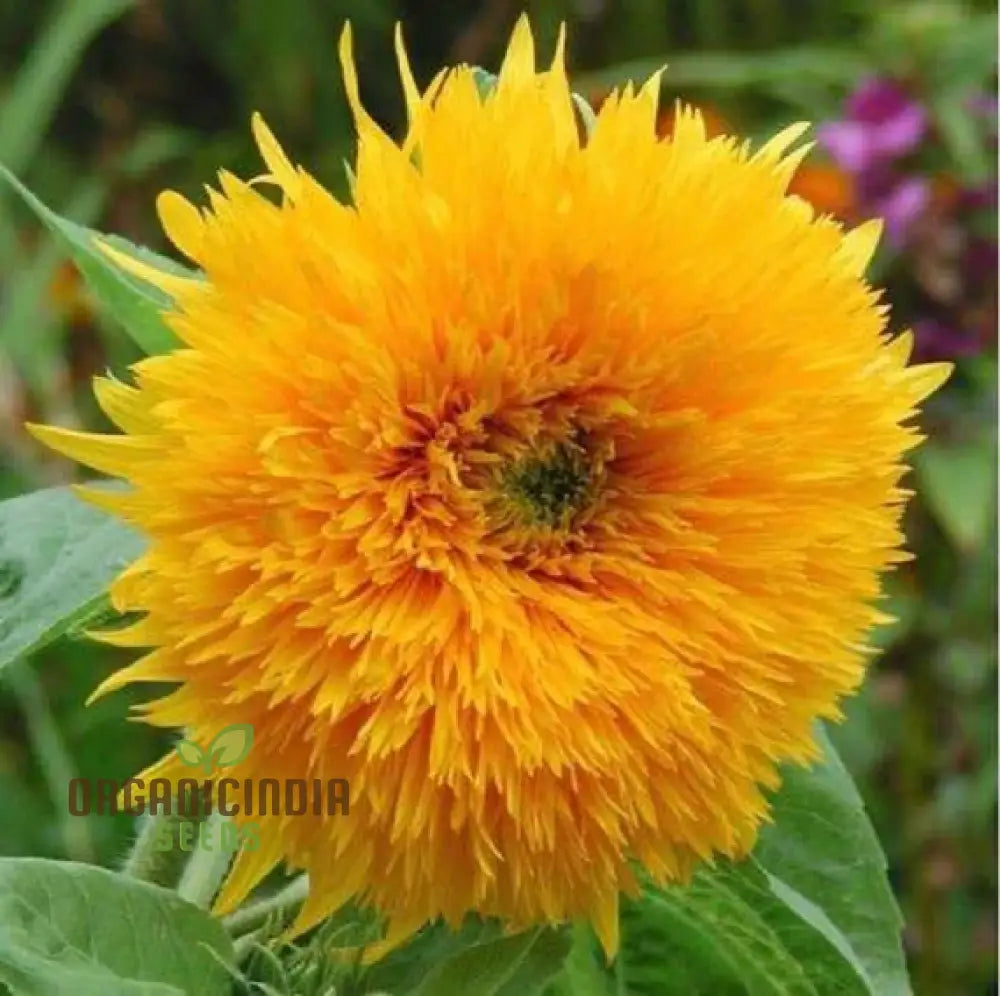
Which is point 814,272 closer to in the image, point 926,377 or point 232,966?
point 926,377

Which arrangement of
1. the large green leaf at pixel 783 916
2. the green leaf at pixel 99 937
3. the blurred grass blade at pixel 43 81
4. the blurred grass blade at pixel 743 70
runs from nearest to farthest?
1. the green leaf at pixel 99 937
2. the large green leaf at pixel 783 916
3. the blurred grass blade at pixel 43 81
4. the blurred grass blade at pixel 743 70

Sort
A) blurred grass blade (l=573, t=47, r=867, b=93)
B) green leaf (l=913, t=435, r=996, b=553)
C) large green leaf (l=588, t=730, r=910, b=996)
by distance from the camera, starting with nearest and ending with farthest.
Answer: large green leaf (l=588, t=730, r=910, b=996)
green leaf (l=913, t=435, r=996, b=553)
blurred grass blade (l=573, t=47, r=867, b=93)

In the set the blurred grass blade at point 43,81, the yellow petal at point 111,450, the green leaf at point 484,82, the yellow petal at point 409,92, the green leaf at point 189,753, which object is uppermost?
the blurred grass blade at point 43,81

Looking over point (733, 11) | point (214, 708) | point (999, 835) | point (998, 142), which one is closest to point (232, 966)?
point (214, 708)

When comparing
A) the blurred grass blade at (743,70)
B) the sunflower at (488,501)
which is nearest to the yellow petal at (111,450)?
the sunflower at (488,501)

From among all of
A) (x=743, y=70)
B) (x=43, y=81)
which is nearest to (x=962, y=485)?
(x=743, y=70)

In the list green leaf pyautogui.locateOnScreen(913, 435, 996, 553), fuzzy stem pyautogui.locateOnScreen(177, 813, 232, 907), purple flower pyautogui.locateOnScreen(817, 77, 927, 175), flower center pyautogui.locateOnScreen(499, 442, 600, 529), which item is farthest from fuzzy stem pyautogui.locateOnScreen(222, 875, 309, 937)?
purple flower pyautogui.locateOnScreen(817, 77, 927, 175)

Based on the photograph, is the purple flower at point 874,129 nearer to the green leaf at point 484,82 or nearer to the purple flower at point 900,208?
the purple flower at point 900,208

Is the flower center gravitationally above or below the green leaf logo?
above

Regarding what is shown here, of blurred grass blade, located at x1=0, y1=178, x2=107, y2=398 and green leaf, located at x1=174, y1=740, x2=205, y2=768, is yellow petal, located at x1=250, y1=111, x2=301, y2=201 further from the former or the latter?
blurred grass blade, located at x1=0, y1=178, x2=107, y2=398
